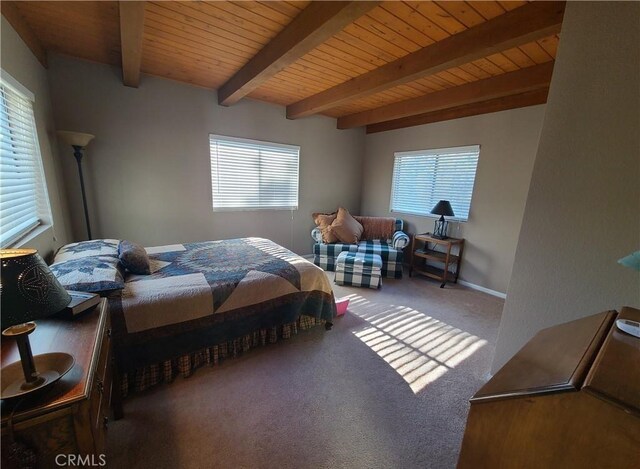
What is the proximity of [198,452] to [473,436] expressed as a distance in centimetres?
125

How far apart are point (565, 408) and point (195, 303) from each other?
176 cm

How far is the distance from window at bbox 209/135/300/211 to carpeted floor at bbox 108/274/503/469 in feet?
7.34

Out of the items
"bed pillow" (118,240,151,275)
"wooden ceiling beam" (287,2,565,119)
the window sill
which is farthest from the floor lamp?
"wooden ceiling beam" (287,2,565,119)

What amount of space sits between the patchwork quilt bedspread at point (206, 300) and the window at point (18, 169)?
74 cm

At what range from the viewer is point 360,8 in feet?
4.44

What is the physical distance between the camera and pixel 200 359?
1792 mm

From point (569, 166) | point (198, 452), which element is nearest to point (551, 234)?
point (569, 166)

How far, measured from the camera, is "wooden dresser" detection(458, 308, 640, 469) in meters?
0.61

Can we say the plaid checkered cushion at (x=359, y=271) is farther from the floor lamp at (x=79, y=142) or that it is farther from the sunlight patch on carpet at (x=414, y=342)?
the floor lamp at (x=79, y=142)

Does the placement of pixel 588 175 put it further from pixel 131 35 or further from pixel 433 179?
pixel 131 35

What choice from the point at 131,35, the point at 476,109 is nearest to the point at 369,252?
the point at 476,109

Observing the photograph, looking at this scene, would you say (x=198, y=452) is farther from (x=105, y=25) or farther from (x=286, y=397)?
(x=105, y=25)

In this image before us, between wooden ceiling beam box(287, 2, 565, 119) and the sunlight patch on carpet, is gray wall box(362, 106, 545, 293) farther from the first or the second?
wooden ceiling beam box(287, 2, 565, 119)

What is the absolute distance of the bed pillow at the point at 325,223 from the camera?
3.94 meters
